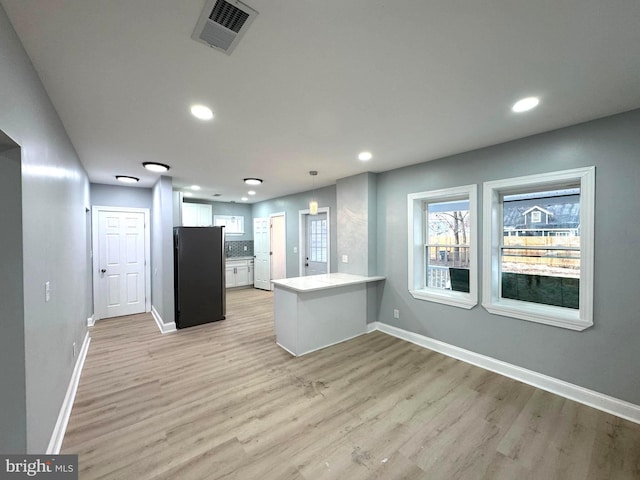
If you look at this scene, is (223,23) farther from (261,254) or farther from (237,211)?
(237,211)

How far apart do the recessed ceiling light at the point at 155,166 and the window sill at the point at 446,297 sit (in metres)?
3.97

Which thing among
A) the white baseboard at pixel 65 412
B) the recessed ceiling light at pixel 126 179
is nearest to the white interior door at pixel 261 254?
the recessed ceiling light at pixel 126 179

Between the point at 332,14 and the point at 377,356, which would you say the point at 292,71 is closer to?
the point at 332,14

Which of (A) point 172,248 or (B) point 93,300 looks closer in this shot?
(A) point 172,248

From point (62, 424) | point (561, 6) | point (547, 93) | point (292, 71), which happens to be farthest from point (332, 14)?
point (62, 424)

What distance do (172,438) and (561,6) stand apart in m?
3.49

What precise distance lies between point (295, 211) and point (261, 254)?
6.70 ft

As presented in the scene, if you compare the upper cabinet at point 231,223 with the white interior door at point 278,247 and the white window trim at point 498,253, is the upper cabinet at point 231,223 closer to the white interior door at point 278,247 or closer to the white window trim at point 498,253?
the white interior door at point 278,247

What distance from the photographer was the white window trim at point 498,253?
2.28 metres

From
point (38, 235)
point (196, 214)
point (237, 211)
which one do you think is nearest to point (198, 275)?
point (196, 214)

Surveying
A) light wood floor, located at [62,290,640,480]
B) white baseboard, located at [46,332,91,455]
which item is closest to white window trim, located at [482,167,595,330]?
light wood floor, located at [62,290,640,480]

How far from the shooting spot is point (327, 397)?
242 cm

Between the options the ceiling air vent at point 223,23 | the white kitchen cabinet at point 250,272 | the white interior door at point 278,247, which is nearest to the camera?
the ceiling air vent at point 223,23

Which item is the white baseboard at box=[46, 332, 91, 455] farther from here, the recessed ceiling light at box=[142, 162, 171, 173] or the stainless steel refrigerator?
the recessed ceiling light at box=[142, 162, 171, 173]
